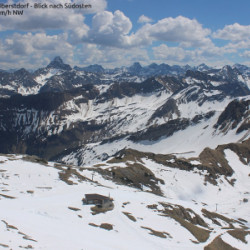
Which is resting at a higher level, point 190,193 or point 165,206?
point 165,206

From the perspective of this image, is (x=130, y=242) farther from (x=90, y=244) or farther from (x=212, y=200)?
(x=212, y=200)

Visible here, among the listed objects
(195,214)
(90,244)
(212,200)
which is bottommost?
(212,200)

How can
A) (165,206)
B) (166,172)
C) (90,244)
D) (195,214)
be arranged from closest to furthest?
(90,244) → (165,206) → (195,214) → (166,172)

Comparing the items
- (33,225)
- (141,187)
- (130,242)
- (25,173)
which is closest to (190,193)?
(141,187)

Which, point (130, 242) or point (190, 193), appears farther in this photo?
point (190, 193)

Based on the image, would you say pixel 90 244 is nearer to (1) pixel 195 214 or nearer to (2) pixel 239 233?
(2) pixel 239 233

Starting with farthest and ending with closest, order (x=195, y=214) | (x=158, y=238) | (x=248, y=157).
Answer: (x=248, y=157) → (x=195, y=214) → (x=158, y=238)

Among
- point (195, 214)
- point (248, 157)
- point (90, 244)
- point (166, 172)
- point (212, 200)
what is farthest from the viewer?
point (248, 157)

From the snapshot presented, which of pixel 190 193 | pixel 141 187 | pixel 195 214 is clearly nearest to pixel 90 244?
pixel 195 214

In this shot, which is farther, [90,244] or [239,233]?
[239,233]
